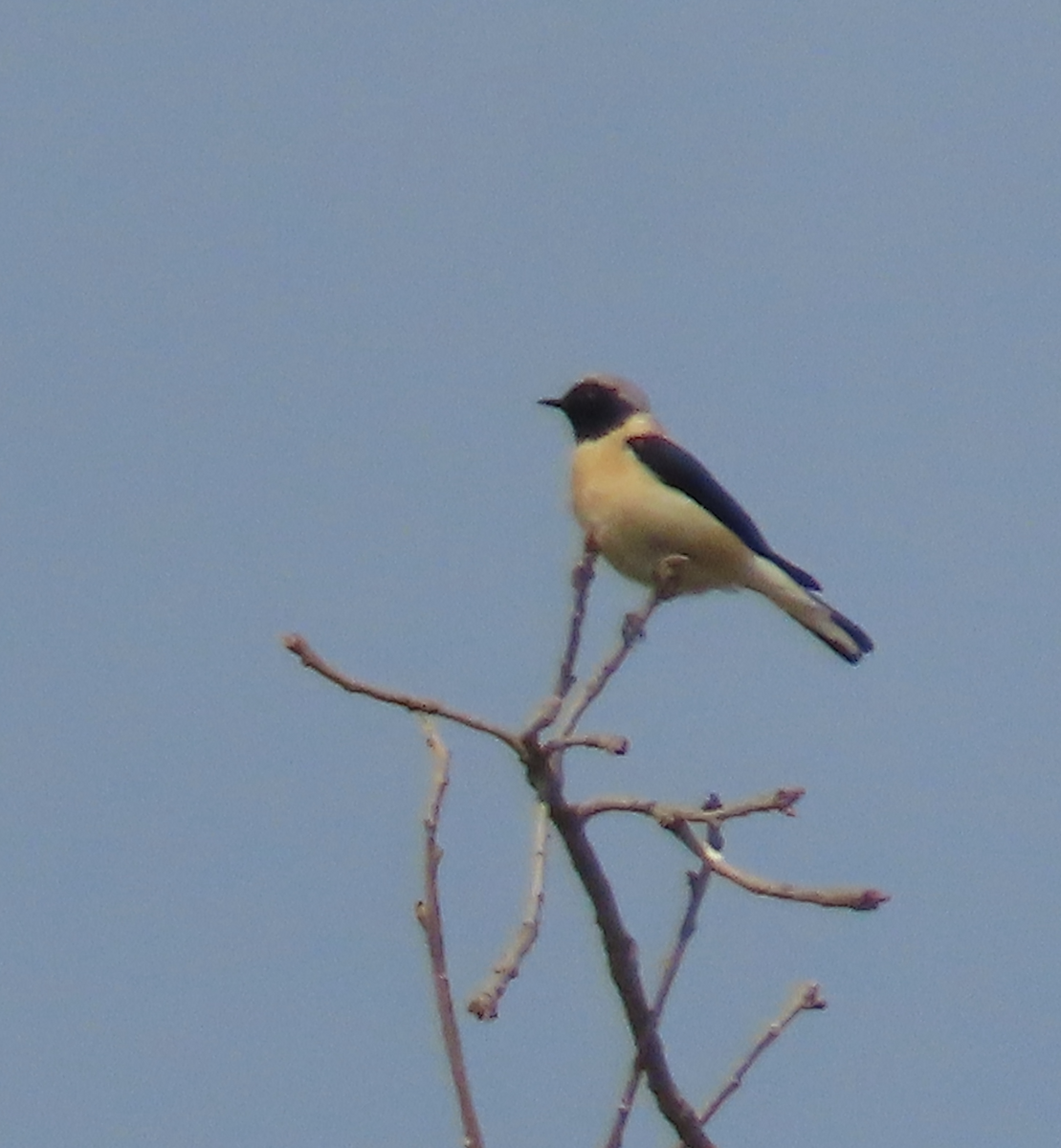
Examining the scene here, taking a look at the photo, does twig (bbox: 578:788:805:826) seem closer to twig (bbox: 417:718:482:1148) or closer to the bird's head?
twig (bbox: 417:718:482:1148)

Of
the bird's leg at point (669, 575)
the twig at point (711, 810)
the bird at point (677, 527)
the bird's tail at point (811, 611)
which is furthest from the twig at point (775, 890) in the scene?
the bird's tail at point (811, 611)

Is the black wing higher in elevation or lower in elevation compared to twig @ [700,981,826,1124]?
higher

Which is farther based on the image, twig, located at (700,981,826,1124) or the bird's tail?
the bird's tail

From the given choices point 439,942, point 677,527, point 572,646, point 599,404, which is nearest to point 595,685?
point 572,646

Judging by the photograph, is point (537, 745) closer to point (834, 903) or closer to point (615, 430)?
point (834, 903)

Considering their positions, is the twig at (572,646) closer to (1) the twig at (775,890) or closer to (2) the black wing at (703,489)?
(1) the twig at (775,890)

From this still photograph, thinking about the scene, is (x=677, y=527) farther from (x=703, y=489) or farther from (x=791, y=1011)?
(x=791, y=1011)

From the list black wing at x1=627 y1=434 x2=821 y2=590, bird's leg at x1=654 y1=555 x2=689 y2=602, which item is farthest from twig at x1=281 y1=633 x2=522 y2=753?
black wing at x1=627 y1=434 x2=821 y2=590

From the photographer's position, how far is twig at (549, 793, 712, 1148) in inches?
154

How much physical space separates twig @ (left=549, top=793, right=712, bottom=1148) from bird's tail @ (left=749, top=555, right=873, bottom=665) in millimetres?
4903

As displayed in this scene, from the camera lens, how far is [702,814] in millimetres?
3967

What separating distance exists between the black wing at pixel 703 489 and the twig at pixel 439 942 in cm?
478

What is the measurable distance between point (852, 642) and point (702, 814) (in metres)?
5.30

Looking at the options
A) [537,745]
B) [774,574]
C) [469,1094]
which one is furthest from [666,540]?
[469,1094]
